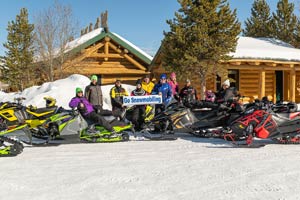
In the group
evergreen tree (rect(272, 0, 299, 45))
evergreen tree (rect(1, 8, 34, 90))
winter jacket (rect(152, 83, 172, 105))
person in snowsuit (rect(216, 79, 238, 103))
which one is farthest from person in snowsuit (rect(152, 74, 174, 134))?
evergreen tree (rect(272, 0, 299, 45))

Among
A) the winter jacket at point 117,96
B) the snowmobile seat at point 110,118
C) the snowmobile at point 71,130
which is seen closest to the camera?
the snowmobile at point 71,130

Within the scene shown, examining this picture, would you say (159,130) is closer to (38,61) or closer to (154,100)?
(154,100)

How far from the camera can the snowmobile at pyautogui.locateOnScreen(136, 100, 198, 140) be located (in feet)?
23.0

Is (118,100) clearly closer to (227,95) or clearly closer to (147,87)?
(147,87)

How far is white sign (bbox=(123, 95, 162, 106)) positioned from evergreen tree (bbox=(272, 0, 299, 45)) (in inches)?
1001

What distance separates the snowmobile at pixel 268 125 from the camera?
20.0 ft

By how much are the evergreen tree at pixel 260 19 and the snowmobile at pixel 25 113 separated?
29407 mm

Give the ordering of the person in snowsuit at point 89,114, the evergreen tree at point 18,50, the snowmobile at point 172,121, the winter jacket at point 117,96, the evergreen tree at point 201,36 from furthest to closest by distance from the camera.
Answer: the evergreen tree at point 18,50, the evergreen tree at point 201,36, the winter jacket at point 117,96, the snowmobile at point 172,121, the person in snowsuit at point 89,114

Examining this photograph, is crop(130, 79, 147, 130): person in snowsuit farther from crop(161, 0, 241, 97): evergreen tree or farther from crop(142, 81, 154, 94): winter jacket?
crop(161, 0, 241, 97): evergreen tree

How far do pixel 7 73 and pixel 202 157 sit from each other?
22947 millimetres

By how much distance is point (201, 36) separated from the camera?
14.0 meters

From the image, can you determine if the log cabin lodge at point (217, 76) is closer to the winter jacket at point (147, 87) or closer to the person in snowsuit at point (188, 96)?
the winter jacket at point (147, 87)

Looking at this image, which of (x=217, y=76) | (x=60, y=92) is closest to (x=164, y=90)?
(x=60, y=92)

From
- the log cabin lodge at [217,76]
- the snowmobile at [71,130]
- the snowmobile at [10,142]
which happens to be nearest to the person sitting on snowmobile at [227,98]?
the snowmobile at [71,130]
